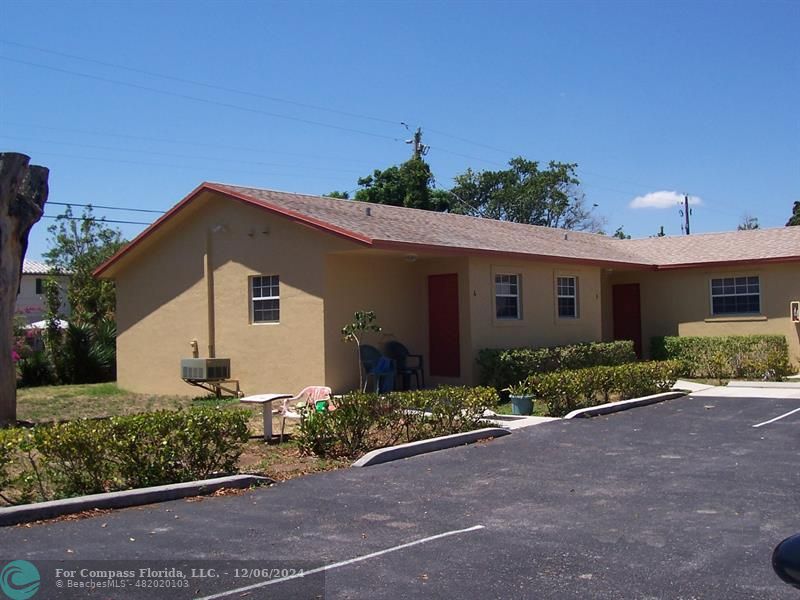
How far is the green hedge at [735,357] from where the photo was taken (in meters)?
19.6

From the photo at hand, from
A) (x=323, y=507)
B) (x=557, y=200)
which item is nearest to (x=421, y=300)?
(x=323, y=507)

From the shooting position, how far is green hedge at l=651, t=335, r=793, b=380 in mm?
19578

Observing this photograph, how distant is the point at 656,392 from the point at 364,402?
808 centimetres

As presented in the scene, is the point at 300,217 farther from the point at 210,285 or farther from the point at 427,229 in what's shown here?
the point at 427,229

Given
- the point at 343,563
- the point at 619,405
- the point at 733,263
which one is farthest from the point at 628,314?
the point at 343,563

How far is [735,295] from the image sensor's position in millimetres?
23094

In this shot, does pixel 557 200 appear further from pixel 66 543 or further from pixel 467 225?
pixel 66 543

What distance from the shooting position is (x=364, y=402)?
35.4ft

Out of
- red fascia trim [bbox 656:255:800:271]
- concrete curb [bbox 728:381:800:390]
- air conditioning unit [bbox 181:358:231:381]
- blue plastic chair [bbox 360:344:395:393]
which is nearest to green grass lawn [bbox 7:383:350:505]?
air conditioning unit [bbox 181:358:231:381]

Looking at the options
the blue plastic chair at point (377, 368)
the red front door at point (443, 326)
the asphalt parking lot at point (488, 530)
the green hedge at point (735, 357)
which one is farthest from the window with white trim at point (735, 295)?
the asphalt parking lot at point (488, 530)

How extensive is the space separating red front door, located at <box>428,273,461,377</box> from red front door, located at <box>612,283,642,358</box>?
9.24 meters

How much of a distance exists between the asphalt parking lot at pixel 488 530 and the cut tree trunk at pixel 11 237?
676cm

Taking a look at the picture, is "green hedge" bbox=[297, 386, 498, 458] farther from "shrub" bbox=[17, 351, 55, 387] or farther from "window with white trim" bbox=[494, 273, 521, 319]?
"shrub" bbox=[17, 351, 55, 387]

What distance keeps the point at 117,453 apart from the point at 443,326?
33.5 ft
